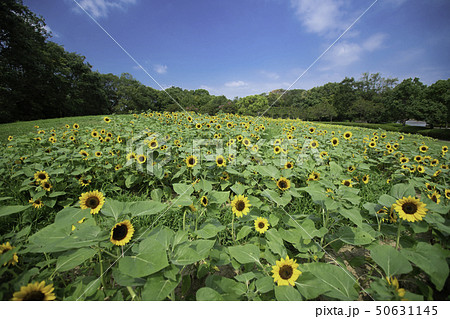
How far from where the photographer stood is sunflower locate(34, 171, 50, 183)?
7.73ft

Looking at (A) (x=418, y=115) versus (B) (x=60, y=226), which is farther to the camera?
(A) (x=418, y=115)

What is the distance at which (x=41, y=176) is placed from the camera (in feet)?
7.98

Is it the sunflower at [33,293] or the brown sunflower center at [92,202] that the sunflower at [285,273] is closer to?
the sunflower at [33,293]

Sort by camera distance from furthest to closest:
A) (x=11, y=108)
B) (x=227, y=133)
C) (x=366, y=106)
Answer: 1. (x=366, y=106)
2. (x=11, y=108)
3. (x=227, y=133)

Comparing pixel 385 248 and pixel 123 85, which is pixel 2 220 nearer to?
pixel 385 248

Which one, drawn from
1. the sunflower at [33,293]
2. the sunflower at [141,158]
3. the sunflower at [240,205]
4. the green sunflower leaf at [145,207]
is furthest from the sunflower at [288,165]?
the sunflower at [33,293]

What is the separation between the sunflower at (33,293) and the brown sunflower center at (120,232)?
325mm

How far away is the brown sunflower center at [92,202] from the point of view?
132 cm

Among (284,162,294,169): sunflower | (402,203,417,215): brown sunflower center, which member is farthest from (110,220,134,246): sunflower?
(284,162,294,169): sunflower

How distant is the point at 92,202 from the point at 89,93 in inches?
Result: 1740

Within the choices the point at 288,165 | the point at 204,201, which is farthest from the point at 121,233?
the point at 288,165

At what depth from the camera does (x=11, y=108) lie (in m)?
16.7

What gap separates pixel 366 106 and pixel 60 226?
51460 millimetres

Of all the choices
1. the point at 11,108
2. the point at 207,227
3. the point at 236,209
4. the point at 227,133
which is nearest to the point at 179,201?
the point at 207,227
